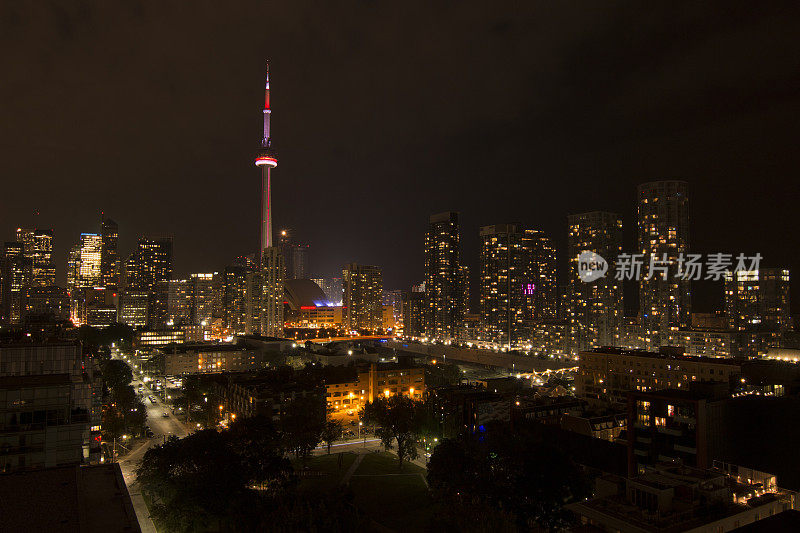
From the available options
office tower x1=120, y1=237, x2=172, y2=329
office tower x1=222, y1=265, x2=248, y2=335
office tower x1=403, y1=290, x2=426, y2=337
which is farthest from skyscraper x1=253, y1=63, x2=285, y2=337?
office tower x1=120, y1=237, x2=172, y2=329

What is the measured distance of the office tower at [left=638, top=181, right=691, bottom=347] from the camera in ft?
265

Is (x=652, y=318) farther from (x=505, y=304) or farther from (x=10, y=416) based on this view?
(x=10, y=416)

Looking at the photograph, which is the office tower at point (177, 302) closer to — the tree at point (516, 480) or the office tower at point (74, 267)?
the office tower at point (74, 267)

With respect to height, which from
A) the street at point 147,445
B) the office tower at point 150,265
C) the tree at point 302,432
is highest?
the office tower at point 150,265

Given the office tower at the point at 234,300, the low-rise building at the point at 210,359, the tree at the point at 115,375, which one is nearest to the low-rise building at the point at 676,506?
the tree at the point at 115,375

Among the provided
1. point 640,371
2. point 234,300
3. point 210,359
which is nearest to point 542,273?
point 234,300

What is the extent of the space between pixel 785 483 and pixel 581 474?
10.0 m

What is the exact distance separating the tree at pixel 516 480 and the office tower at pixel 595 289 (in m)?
64.1

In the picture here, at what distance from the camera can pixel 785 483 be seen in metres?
25.2

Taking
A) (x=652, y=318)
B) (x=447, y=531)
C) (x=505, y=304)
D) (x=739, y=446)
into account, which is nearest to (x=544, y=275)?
(x=505, y=304)

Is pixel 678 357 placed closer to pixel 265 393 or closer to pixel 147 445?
pixel 265 393

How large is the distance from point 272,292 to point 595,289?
193 ft

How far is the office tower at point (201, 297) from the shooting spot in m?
144

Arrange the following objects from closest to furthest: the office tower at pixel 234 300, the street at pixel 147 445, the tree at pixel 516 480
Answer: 1. the tree at pixel 516 480
2. the street at pixel 147 445
3. the office tower at pixel 234 300
